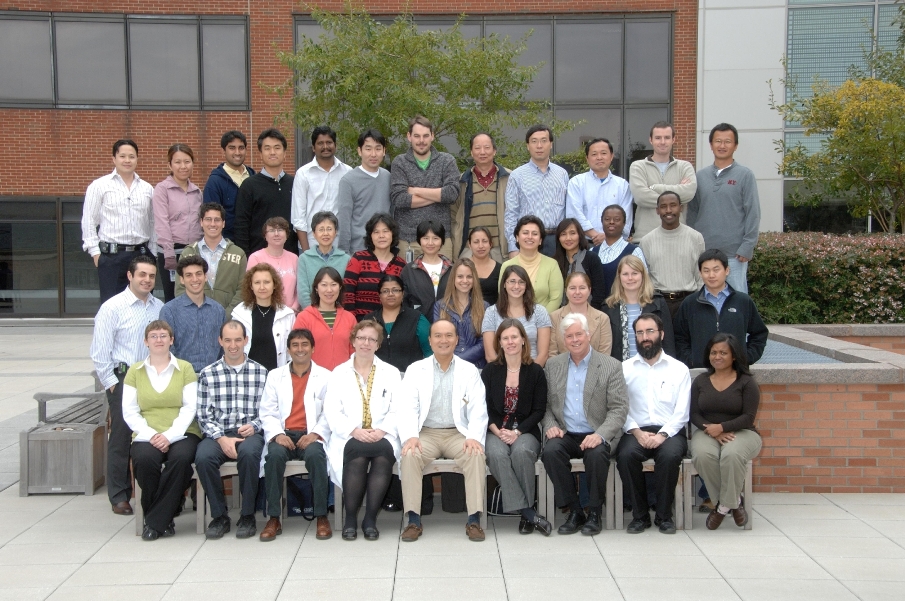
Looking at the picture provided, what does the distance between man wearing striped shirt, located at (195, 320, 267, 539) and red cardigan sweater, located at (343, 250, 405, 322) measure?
1063 mm

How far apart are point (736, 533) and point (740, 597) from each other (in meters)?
1.22

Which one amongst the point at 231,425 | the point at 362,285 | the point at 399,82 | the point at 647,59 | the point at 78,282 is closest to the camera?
the point at 231,425

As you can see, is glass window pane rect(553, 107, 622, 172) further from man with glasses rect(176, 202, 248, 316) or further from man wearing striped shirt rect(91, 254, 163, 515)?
man wearing striped shirt rect(91, 254, 163, 515)

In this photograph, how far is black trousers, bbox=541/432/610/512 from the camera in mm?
5758

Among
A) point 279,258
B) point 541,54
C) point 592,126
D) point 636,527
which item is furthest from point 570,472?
point 541,54

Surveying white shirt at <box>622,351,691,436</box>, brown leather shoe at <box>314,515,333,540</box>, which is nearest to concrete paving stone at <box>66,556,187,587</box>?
brown leather shoe at <box>314,515,333,540</box>

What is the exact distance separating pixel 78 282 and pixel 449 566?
1775 centimetres

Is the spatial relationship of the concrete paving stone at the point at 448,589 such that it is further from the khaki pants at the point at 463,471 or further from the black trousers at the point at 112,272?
the black trousers at the point at 112,272

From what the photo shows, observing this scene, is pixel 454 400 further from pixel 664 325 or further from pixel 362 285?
pixel 664 325

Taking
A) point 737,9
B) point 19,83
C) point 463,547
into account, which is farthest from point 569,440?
point 19,83

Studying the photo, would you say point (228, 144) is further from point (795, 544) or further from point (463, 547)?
point (795, 544)

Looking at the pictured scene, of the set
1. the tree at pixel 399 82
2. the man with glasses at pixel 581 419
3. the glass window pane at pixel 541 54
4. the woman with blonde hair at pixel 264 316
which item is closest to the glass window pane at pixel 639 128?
the glass window pane at pixel 541 54

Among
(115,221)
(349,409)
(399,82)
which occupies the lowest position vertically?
(349,409)

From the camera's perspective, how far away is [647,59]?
18562 mm
